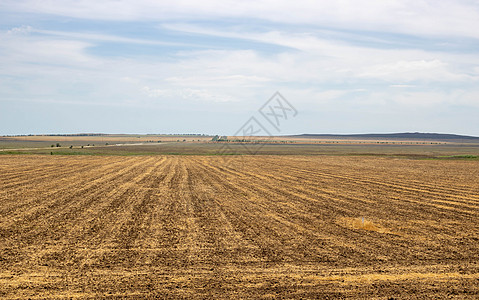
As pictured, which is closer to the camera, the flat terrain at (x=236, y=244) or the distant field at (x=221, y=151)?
the flat terrain at (x=236, y=244)

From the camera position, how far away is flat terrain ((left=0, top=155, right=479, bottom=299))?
7.25 m

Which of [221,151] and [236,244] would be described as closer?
[236,244]

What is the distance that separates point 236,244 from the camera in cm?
1005

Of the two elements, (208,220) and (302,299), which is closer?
→ (302,299)

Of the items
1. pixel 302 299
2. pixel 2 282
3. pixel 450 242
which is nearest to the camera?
pixel 302 299

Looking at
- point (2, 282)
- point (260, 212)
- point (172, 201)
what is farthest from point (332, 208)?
point (2, 282)

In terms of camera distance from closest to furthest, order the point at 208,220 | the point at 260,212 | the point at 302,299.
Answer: the point at 302,299
the point at 208,220
the point at 260,212

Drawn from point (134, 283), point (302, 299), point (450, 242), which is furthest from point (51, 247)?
point (450, 242)

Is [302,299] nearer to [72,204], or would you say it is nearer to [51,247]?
[51,247]

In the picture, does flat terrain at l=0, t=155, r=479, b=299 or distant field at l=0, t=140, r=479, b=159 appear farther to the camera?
distant field at l=0, t=140, r=479, b=159

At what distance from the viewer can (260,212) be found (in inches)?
570

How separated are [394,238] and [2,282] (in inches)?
340

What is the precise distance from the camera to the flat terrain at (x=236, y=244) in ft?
23.8

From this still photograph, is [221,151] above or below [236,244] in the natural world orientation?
above
